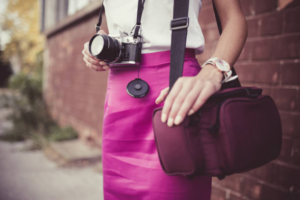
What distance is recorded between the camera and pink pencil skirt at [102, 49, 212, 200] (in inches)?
31.1

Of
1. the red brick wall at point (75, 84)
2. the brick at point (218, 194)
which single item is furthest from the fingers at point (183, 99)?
the red brick wall at point (75, 84)

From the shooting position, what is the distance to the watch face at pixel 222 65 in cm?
69

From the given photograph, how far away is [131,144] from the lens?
0.87 m

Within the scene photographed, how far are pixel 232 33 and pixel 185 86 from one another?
30 cm

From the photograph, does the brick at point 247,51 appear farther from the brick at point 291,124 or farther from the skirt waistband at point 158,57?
the skirt waistband at point 158,57

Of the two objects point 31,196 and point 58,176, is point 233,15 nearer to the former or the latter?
point 31,196

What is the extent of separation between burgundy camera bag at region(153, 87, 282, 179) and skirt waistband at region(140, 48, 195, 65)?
0.71ft

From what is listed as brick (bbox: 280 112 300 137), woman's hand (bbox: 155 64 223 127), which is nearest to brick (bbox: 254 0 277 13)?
brick (bbox: 280 112 300 137)

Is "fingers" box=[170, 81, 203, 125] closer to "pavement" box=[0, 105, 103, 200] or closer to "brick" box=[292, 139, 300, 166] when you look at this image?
"brick" box=[292, 139, 300, 166]

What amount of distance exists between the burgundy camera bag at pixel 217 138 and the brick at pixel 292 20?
3.38 feet

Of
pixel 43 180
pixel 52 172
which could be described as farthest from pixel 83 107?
pixel 43 180

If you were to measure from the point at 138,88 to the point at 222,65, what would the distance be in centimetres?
28

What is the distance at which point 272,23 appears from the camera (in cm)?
156

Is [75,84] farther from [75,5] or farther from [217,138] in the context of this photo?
[217,138]
